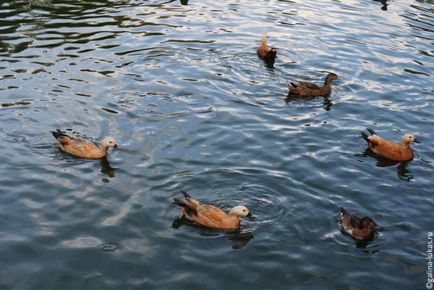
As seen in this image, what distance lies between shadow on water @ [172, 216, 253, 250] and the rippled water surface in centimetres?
4

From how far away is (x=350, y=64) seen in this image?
64.9ft

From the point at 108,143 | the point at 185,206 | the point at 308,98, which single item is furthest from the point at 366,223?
the point at 308,98

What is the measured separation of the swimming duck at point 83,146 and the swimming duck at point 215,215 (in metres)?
3.08

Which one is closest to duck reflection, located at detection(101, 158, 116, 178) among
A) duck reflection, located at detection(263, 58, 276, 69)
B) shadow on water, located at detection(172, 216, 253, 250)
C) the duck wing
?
shadow on water, located at detection(172, 216, 253, 250)

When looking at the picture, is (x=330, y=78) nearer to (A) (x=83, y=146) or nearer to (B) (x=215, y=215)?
(A) (x=83, y=146)

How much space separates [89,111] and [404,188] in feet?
25.7

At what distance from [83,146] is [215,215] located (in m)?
3.92

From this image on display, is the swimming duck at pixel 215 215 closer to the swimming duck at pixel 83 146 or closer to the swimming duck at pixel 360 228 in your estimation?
the swimming duck at pixel 360 228

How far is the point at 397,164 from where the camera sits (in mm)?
13992

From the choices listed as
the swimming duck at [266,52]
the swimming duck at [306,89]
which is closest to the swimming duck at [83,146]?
the swimming duck at [306,89]

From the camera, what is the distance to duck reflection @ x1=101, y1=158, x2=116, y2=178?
1302 centimetres

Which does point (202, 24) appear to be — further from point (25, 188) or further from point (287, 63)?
point (25, 188)

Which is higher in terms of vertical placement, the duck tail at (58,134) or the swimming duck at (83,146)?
the duck tail at (58,134)

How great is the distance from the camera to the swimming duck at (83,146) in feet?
43.9
